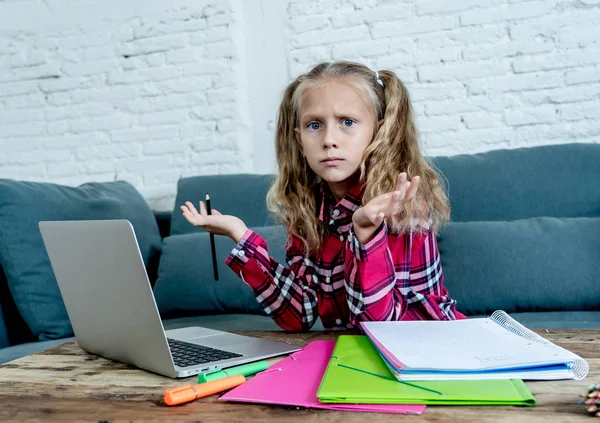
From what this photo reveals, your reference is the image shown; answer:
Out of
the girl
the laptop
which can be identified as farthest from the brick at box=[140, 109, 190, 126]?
the laptop

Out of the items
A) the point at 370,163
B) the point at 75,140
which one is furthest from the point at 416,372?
the point at 75,140

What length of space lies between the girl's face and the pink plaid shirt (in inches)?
3.6

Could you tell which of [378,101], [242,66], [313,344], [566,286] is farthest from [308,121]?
[242,66]

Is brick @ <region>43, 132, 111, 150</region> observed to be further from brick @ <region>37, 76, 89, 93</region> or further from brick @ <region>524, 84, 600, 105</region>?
brick @ <region>524, 84, 600, 105</region>

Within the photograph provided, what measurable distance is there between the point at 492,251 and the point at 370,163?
62 cm

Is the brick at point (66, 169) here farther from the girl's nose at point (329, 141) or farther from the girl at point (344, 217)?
the girl's nose at point (329, 141)

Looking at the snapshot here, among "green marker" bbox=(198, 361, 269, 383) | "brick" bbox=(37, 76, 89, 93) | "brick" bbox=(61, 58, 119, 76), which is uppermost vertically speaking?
"brick" bbox=(61, 58, 119, 76)

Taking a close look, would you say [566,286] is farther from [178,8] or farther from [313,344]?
[178,8]

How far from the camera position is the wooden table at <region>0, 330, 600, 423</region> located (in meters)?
0.64

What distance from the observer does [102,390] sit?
32.1 inches

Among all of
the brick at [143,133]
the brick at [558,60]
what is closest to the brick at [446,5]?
the brick at [558,60]

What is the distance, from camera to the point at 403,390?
2.26ft

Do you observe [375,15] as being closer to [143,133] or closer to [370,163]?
[143,133]

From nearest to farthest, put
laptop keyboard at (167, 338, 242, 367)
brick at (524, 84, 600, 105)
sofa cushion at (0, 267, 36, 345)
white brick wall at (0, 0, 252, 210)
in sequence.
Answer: laptop keyboard at (167, 338, 242, 367) < sofa cushion at (0, 267, 36, 345) < brick at (524, 84, 600, 105) < white brick wall at (0, 0, 252, 210)
